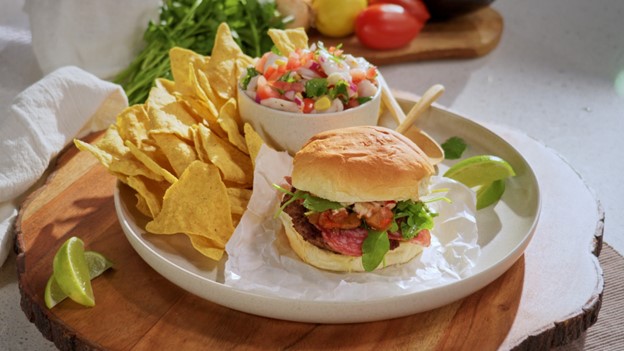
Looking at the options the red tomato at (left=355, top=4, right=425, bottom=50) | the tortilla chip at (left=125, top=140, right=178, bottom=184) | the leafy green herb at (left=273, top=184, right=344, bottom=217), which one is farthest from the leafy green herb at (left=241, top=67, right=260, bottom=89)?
the red tomato at (left=355, top=4, right=425, bottom=50)

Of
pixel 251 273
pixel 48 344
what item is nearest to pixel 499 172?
pixel 251 273

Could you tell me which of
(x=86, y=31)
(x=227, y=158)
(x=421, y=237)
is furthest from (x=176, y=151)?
(x=86, y=31)

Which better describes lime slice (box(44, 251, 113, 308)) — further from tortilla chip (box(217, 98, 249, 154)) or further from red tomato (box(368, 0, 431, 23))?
red tomato (box(368, 0, 431, 23))

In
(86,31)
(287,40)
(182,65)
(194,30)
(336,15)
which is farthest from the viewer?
(336,15)

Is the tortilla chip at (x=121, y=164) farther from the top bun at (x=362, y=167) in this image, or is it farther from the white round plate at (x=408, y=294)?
the top bun at (x=362, y=167)

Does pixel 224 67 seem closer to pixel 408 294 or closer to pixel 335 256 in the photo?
pixel 335 256
